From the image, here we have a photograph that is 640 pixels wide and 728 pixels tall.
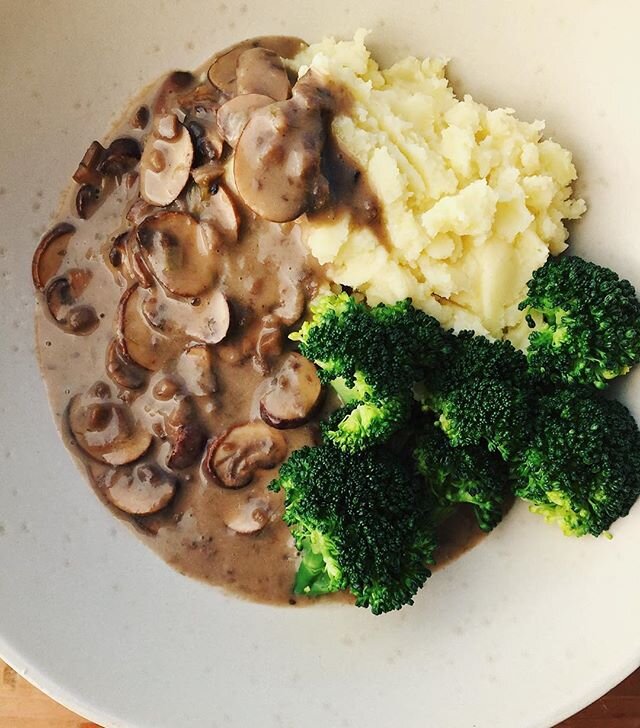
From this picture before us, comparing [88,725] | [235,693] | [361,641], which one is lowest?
[88,725]

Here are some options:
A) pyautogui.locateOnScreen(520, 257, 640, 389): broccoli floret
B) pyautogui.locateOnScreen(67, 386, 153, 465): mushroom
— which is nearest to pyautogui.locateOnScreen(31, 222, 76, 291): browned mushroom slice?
pyautogui.locateOnScreen(67, 386, 153, 465): mushroom

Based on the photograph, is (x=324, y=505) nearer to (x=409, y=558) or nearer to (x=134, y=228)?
(x=409, y=558)

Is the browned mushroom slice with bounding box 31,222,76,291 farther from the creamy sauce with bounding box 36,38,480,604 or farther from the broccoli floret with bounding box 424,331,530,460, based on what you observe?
the broccoli floret with bounding box 424,331,530,460

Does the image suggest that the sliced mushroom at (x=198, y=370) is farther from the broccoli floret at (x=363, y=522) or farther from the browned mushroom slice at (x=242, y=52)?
the browned mushroom slice at (x=242, y=52)

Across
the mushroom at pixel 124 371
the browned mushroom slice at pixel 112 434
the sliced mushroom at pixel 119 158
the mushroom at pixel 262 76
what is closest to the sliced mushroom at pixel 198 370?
the mushroom at pixel 124 371

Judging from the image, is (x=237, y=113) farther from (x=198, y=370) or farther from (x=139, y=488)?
(x=139, y=488)

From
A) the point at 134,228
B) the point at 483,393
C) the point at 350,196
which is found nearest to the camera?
the point at 483,393

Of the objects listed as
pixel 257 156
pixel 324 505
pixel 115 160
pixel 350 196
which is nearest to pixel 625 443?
pixel 324 505
